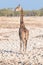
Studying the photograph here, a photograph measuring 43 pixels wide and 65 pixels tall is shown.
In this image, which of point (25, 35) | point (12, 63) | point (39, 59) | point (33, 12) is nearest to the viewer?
point (12, 63)

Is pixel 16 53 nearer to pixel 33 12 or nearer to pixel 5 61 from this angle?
pixel 5 61

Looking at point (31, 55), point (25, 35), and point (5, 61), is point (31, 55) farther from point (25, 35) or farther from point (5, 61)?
point (5, 61)

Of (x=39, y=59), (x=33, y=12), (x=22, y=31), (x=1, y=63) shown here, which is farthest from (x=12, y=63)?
(x=33, y=12)

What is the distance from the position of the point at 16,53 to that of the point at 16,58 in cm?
133

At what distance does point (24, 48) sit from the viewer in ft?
46.5

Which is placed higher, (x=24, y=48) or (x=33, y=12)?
(x=24, y=48)

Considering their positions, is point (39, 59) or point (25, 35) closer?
point (39, 59)

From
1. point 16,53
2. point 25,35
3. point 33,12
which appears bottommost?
point 33,12

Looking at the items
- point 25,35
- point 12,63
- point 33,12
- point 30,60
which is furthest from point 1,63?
point 33,12

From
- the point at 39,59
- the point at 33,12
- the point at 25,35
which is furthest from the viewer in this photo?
the point at 33,12

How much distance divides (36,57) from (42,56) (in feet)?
1.37

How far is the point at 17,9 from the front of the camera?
46.8 ft

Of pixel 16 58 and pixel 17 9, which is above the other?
pixel 17 9

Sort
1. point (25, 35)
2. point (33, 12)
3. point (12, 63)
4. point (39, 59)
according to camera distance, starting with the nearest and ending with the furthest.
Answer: point (12, 63)
point (39, 59)
point (25, 35)
point (33, 12)
